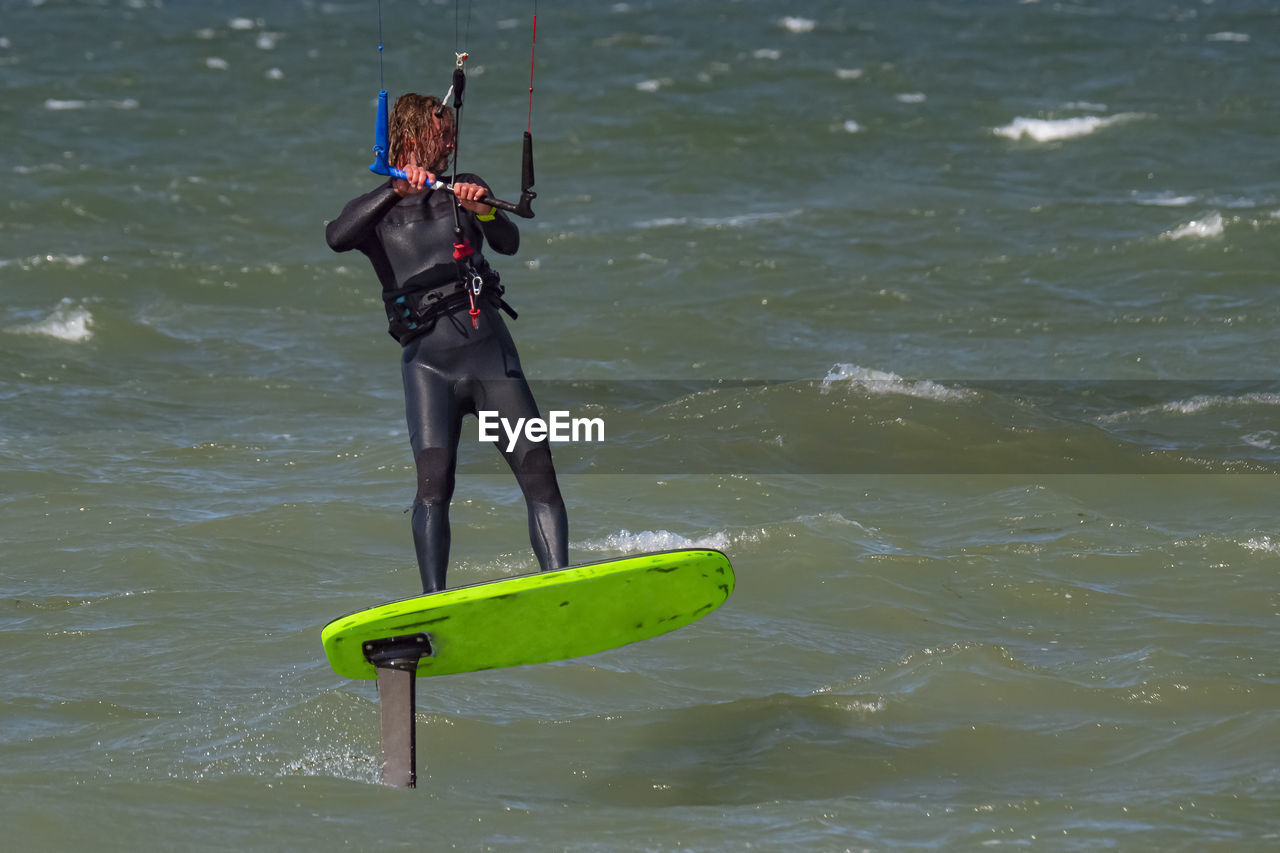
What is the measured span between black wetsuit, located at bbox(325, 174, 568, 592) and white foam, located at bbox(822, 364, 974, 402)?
6.35 meters

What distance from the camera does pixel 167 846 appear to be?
212 inches

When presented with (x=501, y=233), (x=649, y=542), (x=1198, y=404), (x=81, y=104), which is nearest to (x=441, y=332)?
(x=501, y=233)

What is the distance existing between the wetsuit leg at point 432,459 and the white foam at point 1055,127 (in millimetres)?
18034

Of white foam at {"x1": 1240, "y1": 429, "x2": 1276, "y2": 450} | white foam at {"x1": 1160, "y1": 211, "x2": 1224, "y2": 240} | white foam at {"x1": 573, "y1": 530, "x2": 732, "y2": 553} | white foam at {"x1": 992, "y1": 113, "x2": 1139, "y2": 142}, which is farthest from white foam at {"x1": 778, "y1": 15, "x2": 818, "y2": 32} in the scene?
white foam at {"x1": 573, "y1": 530, "x2": 732, "y2": 553}

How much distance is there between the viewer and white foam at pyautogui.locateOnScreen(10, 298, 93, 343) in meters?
14.0

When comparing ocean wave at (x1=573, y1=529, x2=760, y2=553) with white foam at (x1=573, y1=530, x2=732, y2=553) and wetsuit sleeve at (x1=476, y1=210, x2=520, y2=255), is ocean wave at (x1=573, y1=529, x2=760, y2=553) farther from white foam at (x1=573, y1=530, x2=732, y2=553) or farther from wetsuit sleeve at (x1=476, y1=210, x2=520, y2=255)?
wetsuit sleeve at (x1=476, y1=210, x2=520, y2=255)

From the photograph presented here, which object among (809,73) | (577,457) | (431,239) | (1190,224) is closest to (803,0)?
(809,73)

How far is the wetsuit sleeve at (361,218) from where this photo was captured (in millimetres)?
5992

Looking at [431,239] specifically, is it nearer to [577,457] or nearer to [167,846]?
[167,846]

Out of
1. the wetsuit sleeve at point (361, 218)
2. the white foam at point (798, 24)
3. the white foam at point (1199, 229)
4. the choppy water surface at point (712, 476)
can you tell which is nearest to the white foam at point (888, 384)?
the choppy water surface at point (712, 476)

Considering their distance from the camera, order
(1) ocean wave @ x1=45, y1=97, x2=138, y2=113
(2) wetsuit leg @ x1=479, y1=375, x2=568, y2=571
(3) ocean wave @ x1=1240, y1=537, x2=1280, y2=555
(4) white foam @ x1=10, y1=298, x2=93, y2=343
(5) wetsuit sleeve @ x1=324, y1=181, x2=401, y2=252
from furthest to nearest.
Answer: (1) ocean wave @ x1=45, y1=97, x2=138, y2=113
(4) white foam @ x1=10, y1=298, x2=93, y2=343
(3) ocean wave @ x1=1240, y1=537, x2=1280, y2=555
(2) wetsuit leg @ x1=479, y1=375, x2=568, y2=571
(5) wetsuit sleeve @ x1=324, y1=181, x2=401, y2=252

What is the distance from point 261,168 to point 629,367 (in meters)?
9.62

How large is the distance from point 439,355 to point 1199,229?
12.8 metres

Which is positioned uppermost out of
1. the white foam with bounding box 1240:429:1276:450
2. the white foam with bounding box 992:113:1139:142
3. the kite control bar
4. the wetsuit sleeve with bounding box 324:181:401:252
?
the kite control bar
